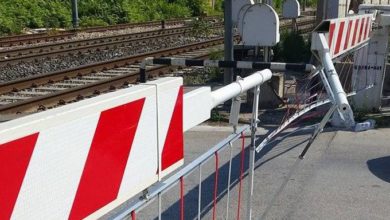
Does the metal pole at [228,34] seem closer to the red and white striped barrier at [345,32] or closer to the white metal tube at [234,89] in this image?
the red and white striped barrier at [345,32]

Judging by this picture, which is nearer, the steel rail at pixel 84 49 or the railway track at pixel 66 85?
the railway track at pixel 66 85

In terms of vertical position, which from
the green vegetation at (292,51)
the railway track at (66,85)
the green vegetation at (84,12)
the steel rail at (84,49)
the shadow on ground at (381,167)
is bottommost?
the shadow on ground at (381,167)

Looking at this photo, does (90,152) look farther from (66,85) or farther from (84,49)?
(84,49)

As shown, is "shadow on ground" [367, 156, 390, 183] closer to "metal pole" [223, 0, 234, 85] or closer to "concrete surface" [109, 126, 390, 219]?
"concrete surface" [109, 126, 390, 219]

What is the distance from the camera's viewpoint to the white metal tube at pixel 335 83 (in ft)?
11.1

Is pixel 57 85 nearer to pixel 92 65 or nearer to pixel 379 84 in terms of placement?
pixel 92 65

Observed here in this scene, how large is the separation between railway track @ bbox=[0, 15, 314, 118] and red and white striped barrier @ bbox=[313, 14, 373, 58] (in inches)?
216

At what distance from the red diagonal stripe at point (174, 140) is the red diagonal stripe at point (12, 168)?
2.52 feet

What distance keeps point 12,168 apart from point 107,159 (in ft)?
1.39

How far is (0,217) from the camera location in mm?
1370

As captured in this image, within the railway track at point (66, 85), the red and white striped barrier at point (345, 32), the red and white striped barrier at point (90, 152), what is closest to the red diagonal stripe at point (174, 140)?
the red and white striped barrier at point (90, 152)

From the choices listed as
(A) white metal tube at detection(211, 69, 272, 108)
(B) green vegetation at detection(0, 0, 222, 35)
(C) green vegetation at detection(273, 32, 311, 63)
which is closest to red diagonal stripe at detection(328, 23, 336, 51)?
(A) white metal tube at detection(211, 69, 272, 108)

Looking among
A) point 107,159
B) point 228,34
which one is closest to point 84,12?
point 228,34

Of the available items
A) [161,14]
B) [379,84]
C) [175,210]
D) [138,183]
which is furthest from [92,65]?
[161,14]
